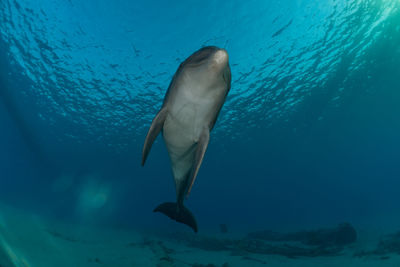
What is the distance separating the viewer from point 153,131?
282 centimetres

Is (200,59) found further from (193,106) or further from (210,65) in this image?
(193,106)

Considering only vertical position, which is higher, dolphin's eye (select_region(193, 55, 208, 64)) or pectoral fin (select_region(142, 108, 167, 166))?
dolphin's eye (select_region(193, 55, 208, 64))

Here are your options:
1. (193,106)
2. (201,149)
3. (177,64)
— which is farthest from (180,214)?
(177,64)

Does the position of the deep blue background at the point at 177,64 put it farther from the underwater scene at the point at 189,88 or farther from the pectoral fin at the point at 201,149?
the pectoral fin at the point at 201,149

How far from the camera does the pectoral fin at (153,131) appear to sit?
9.03 ft

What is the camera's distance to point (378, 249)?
11320mm

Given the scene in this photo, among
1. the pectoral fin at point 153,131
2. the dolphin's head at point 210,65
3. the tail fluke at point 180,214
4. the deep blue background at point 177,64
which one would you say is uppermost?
the deep blue background at point 177,64

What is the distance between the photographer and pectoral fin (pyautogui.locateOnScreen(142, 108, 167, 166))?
9.03 ft

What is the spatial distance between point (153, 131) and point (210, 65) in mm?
1150

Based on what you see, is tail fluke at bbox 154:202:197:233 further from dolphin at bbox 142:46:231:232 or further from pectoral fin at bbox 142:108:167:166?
pectoral fin at bbox 142:108:167:166

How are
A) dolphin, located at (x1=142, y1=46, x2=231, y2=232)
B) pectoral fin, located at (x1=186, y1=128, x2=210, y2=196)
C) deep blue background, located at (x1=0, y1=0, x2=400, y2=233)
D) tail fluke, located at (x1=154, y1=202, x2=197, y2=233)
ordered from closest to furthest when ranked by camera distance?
dolphin, located at (x1=142, y1=46, x2=231, y2=232) → pectoral fin, located at (x1=186, y1=128, x2=210, y2=196) → tail fluke, located at (x1=154, y1=202, x2=197, y2=233) → deep blue background, located at (x1=0, y1=0, x2=400, y2=233)

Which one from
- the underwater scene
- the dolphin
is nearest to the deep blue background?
the underwater scene

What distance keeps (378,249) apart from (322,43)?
12.7 metres

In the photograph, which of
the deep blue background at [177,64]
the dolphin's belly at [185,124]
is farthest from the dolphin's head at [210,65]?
the deep blue background at [177,64]
